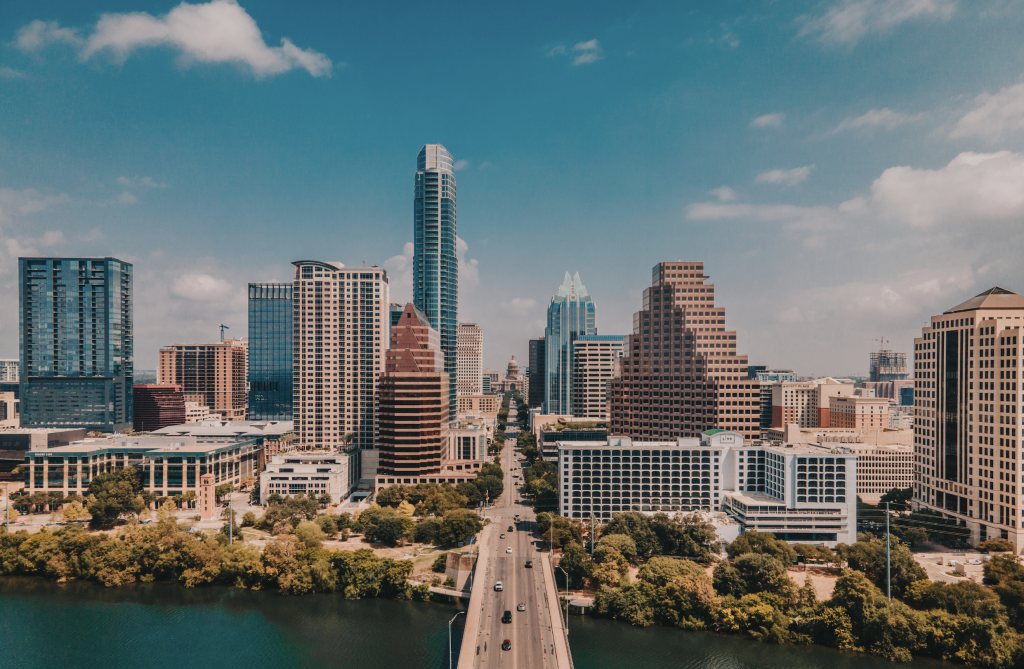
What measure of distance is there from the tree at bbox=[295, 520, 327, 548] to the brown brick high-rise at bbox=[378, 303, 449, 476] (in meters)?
28.2

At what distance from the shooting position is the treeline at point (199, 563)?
65.2 meters

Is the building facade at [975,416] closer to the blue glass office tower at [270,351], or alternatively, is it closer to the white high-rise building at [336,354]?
the white high-rise building at [336,354]

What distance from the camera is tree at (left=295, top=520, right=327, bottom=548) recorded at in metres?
72.8

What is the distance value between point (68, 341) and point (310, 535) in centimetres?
13940

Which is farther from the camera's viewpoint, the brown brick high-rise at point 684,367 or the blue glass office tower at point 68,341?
the blue glass office tower at point 68,341

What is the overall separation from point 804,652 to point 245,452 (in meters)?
106

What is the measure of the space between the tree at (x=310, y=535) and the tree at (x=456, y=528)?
15.8m

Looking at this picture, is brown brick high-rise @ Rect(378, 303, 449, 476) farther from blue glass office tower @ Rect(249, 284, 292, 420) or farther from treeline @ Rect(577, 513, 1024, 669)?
blue glass office tower @ Rect(249, 284, 292, 420)

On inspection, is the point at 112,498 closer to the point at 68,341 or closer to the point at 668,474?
the point at 668,474

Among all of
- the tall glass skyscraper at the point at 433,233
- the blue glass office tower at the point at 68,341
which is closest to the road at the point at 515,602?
the tall glass skyscraper at the point at 433,233

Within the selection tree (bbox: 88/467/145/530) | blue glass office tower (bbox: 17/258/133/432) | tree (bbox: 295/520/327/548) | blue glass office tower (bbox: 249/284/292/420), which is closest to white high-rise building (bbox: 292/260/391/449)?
tree (bbox: 88/467/145/530)

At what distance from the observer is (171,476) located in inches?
3957

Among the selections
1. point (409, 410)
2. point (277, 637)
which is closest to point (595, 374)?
point (409, 410)

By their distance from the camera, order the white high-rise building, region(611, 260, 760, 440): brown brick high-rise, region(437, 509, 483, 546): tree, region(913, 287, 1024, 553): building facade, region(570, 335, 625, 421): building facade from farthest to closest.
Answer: region(570, 335, 625, 421): building facade → the white high-rise building → region(611, 260, 760, 440): brown brick high-rise → region(437, 509, 483, 546): tree → region(913, 287, 1024, 553): building facade
